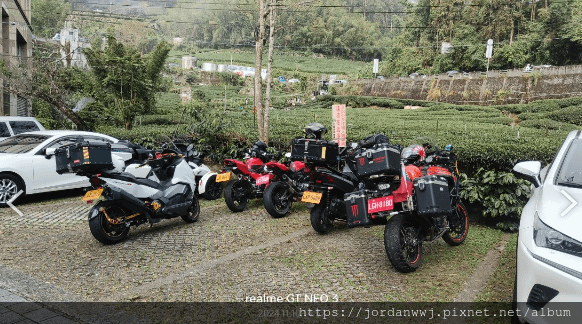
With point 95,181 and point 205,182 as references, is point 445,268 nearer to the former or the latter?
point 95,181

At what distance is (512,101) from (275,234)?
38.5 m

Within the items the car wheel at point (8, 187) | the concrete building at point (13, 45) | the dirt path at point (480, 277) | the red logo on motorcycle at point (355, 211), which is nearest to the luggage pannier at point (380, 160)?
the red logo on motorcycle at point (355, 211)

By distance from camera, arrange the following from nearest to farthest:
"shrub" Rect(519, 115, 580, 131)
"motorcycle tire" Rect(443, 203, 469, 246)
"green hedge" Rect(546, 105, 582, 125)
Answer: "motorcycle tire" Rect(443, 203, 469, 246) → "shrub" Rect(519, 115, 580, 131) → "green hedge" Rect(546, 105, 582, 125)

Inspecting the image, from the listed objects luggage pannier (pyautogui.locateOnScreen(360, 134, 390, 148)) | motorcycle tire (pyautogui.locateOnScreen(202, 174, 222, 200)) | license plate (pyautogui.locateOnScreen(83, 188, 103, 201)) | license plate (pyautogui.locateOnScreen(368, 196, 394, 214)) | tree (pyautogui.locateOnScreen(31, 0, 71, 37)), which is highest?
tree (pyautogui.locateOnScreen(31, 0, 71, 37))

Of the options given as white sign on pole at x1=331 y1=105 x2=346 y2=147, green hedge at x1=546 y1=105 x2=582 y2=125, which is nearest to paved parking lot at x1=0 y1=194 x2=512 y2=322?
white sign on pole at x1=331 y1=105 x2=346 y2=147

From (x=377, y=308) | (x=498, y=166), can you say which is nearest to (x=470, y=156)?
(x=498, y=166)

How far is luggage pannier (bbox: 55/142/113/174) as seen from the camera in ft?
17.3

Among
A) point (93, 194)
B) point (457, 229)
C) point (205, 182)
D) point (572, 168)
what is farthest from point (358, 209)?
point (205, 182)

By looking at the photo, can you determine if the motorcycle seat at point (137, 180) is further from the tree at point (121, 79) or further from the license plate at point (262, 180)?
the tree at point (121, 79)

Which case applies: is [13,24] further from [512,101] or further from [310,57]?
[310,57]

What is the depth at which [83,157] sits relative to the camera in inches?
207

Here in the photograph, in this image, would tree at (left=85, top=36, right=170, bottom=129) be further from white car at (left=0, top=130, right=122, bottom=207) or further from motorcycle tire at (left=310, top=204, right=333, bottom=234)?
motorcycle tire at (left=310, top=204, right=333, bottom=234)

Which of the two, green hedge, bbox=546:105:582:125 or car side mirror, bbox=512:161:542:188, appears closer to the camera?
car side mirror, bbox=512:161:542:188

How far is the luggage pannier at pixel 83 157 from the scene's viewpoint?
526cm
